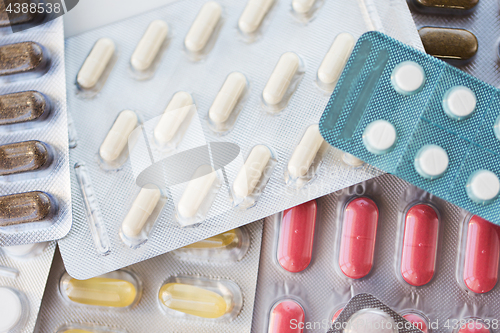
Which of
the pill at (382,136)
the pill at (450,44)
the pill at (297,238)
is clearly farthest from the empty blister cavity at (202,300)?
the pill at (450,44)

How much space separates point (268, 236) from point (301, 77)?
23.9 inches

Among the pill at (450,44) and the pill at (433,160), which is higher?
the pill at (450,44)

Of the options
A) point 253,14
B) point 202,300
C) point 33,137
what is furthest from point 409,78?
point 33,137

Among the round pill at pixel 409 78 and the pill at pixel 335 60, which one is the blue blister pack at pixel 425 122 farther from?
the pill at pixel 335 60

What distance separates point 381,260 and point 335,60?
75 cm

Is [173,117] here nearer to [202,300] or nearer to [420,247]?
[202,300]

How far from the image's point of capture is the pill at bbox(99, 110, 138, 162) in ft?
4.36

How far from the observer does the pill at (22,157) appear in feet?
4.23

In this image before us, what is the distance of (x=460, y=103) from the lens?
1.13 m

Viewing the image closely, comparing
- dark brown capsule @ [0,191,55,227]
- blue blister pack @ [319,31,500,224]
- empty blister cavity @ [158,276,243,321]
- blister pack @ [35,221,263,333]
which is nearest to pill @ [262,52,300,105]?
blue blister pack @ [319,31,500,224]

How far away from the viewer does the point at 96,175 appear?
1.35 m

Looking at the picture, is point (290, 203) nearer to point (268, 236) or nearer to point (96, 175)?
point (268, 236)

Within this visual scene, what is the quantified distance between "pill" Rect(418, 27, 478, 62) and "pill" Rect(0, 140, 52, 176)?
4.66 feet

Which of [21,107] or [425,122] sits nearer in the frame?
[425,122]
